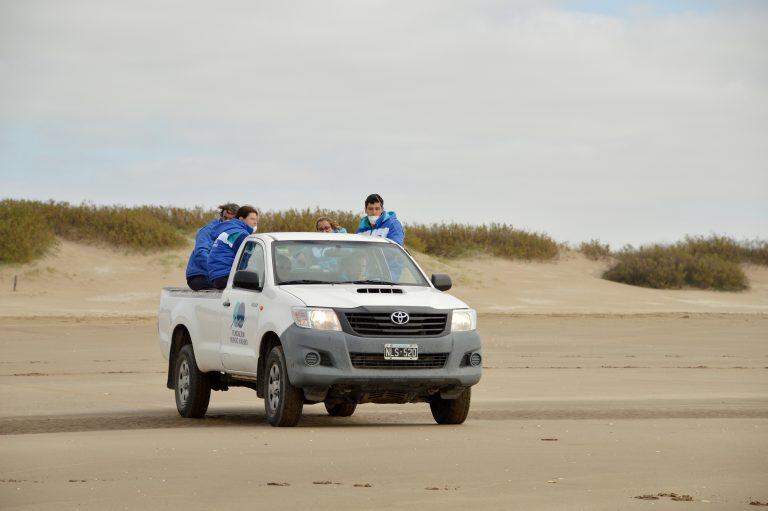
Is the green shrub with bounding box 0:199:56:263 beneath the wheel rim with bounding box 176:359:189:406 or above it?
above

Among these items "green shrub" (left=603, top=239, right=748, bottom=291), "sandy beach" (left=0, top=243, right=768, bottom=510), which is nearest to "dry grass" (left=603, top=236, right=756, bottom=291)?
"green shrub" (left=603, top=239, right=748, bottom=291)

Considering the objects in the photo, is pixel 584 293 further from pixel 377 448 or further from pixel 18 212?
pixel 377 448

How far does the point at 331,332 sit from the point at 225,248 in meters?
3.10

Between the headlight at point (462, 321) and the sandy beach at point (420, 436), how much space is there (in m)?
0.96

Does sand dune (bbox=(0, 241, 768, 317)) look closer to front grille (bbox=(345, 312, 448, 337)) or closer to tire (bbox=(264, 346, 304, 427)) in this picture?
tire (bbox=(264, 346, 304, 427))

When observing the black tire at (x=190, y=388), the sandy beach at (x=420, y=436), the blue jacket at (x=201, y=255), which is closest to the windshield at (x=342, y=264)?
the sandy beach at (x=420, y=436)

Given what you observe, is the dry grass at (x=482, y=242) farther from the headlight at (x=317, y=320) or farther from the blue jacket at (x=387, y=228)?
the headlight at (x=317, y=320)

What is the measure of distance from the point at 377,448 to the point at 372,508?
351 centimetres

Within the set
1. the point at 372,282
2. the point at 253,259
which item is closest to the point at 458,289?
the point at 253,259

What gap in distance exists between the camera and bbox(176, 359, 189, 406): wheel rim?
16666 millimetres

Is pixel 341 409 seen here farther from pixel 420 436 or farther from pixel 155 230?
pixel 155 230

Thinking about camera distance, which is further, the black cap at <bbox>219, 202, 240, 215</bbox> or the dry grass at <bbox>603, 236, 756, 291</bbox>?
the dry grass at <bbox>603, 236, 756, 291</bbox>

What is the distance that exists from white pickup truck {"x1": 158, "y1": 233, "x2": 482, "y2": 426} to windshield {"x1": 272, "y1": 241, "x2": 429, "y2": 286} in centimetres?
1

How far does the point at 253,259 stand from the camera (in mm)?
16250
